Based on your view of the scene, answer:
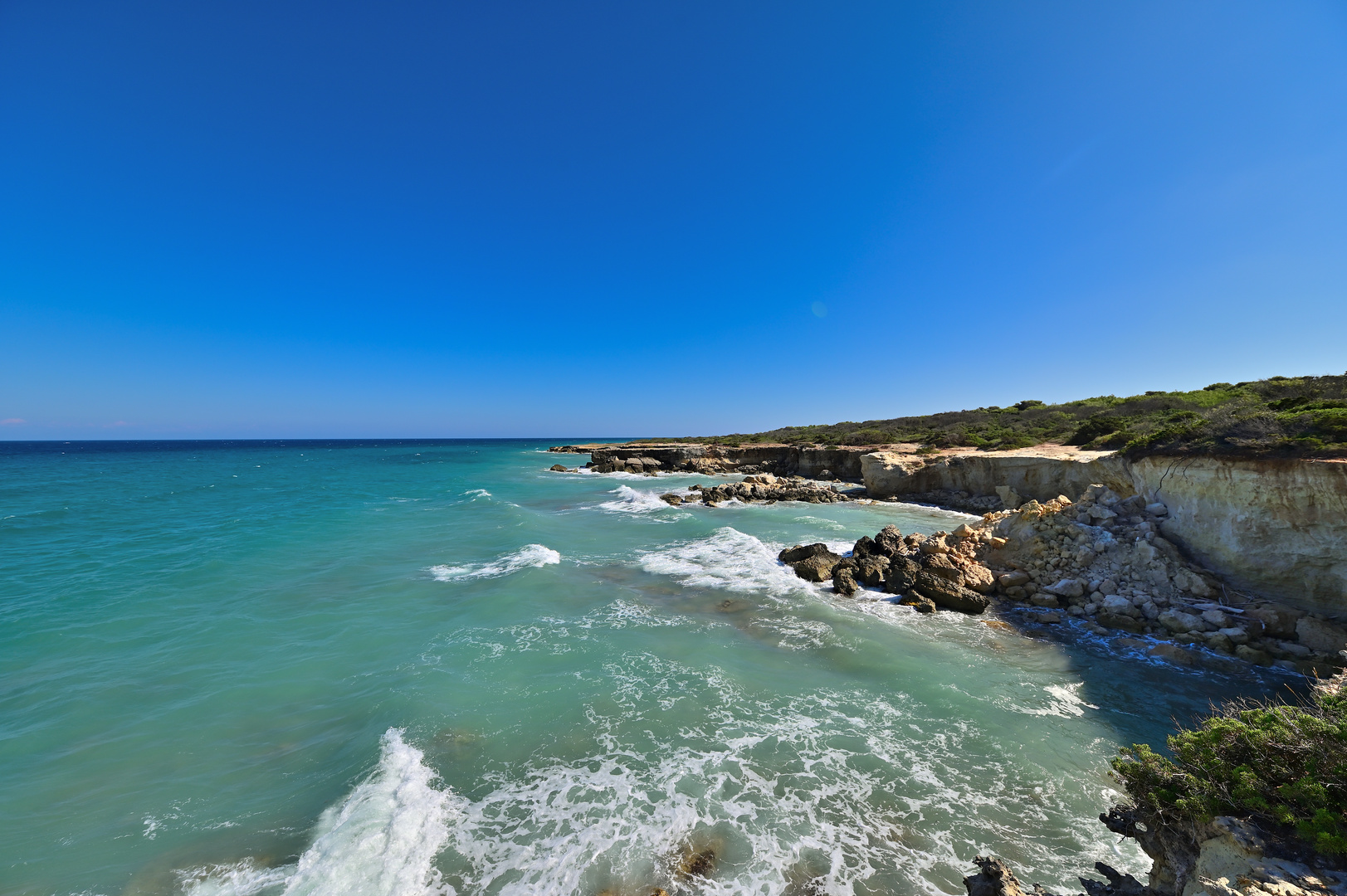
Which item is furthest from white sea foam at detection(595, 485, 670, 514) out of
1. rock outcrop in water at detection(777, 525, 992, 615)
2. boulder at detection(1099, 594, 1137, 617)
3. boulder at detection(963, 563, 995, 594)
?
boulder at detection(1099, 594, 1137, 617)

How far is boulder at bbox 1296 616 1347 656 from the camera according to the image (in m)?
9.85

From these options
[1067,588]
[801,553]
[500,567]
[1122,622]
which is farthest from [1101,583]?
[500,567]

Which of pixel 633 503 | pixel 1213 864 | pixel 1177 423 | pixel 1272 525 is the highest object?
pixel 1177 423

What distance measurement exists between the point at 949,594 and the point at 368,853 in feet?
45.3

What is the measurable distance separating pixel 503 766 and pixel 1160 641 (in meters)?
14.3

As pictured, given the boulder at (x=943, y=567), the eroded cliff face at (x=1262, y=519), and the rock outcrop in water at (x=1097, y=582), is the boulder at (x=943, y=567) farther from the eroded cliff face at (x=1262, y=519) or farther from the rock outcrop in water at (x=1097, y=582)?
the eroded cliff face at (x=1262, y=519)

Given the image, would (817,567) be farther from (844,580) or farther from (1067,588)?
(1067,588)

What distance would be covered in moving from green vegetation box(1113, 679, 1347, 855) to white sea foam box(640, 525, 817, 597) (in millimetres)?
10113

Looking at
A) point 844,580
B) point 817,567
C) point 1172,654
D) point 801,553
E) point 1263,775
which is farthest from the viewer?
point 801,553

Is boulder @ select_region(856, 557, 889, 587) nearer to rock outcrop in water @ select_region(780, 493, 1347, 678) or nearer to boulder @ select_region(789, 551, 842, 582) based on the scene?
rock outcrop in water @ select_region(780, 493, 1347, 678)

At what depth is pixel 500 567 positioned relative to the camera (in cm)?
1722

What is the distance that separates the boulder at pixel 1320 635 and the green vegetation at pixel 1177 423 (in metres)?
3.85

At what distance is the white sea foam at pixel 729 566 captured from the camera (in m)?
15.2

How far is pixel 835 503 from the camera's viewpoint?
32625mm
